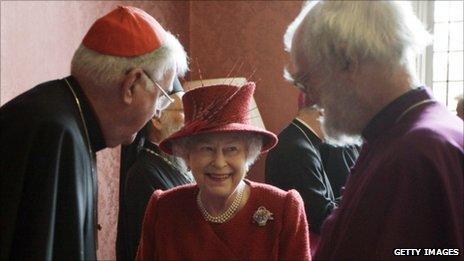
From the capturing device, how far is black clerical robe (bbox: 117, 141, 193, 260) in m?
2.46

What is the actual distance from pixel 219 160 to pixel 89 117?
1.68 feet

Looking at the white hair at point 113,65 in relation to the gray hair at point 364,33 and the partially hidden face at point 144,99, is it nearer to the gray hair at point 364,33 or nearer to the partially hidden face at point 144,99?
the partially hidden face at point 144,99

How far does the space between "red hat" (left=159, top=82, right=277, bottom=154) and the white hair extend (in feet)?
0.80

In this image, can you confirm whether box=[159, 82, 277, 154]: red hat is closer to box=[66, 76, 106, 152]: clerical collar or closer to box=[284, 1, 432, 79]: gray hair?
box=[66, 76, 106, 152]: clerical collar

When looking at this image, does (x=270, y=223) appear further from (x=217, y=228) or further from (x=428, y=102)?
(x=428, y=102)

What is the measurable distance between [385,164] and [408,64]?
29cm

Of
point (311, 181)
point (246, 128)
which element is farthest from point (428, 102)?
point (311, 181)

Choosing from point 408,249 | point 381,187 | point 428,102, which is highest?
point 428,102

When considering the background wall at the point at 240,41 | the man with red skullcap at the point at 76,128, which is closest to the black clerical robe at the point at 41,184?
the man with red skullcap at the point at 76,128

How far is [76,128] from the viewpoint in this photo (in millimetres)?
1582

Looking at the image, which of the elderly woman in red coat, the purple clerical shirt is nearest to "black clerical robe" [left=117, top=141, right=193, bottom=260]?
the elderly woman in red coat

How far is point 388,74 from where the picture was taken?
57.2 inches

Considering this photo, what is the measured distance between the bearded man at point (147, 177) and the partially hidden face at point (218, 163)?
0.46m

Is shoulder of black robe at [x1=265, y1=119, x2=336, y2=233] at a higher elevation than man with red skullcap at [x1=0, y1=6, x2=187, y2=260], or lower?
lower
